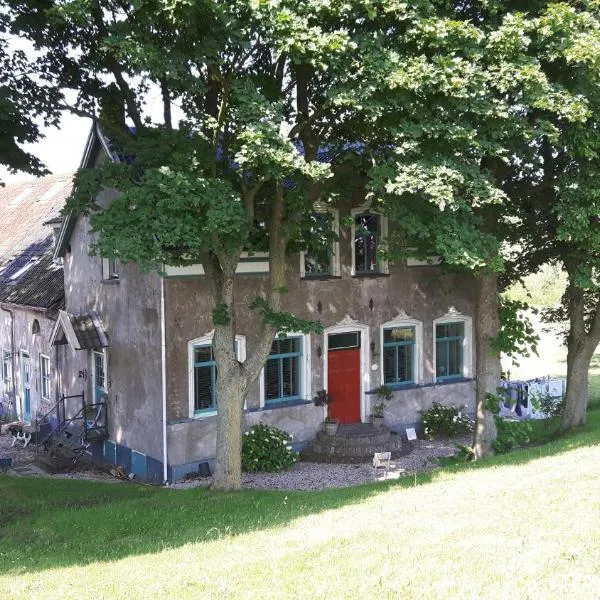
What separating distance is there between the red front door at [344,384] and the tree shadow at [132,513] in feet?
18.2

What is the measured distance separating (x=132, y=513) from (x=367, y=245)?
1082cm

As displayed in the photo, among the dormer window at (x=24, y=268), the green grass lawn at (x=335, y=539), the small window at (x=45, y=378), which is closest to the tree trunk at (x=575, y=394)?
the green grass lawn at (x=335, y=539)

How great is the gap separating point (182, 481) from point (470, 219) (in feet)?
30.9

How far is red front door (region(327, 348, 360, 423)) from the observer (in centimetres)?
2081

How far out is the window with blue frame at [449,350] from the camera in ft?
75.4

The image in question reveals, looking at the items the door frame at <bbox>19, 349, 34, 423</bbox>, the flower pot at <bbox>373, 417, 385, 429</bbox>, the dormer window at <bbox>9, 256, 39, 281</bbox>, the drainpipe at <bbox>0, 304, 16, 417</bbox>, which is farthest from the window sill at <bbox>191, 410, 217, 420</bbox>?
the dormer window at <bbox>9, 256, 39, 281</bbox>

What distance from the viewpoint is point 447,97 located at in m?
12.5

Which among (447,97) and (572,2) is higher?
(572,2)

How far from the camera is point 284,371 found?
65.8ft

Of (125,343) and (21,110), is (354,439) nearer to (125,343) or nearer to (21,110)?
(125,343)

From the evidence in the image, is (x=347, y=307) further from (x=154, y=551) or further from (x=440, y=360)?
(x=154, y=551)

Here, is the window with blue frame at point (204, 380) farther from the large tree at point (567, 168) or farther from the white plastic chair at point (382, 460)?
the large tree at point (567, 168)

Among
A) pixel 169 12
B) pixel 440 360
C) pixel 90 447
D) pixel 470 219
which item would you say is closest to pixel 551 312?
pixel 440 360

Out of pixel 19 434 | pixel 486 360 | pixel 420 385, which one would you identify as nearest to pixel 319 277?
pixel 420 385
